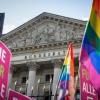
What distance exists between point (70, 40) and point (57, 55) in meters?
2.22

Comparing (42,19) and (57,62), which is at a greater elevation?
(42,19)

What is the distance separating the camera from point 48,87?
3731 cm

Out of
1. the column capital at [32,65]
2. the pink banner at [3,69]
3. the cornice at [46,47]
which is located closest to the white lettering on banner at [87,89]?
the pink banner at [3,69]

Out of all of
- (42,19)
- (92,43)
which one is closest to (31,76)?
(42,19)

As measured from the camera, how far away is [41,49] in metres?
37.4

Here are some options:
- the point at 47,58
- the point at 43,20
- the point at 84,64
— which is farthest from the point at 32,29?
the point at 84,64

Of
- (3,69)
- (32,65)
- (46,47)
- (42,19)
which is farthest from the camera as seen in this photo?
(42,19)

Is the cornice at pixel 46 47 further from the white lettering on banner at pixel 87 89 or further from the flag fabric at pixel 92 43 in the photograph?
the flag fabric at pixel 92 43

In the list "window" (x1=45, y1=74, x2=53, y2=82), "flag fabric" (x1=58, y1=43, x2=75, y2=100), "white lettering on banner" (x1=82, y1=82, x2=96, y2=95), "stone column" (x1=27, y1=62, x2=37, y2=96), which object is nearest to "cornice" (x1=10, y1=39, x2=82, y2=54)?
"stone column" (x1=27, y1=62, x2=37, y2=96)

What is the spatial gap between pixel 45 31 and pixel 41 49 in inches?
86.4

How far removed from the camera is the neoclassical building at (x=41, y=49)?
Result: 35969 millimetres

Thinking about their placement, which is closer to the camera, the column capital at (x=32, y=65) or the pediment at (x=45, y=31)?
the pediment at (x=45, y=31)

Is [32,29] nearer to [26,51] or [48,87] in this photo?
[26,51]

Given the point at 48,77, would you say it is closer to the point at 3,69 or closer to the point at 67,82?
the point at 67,82
